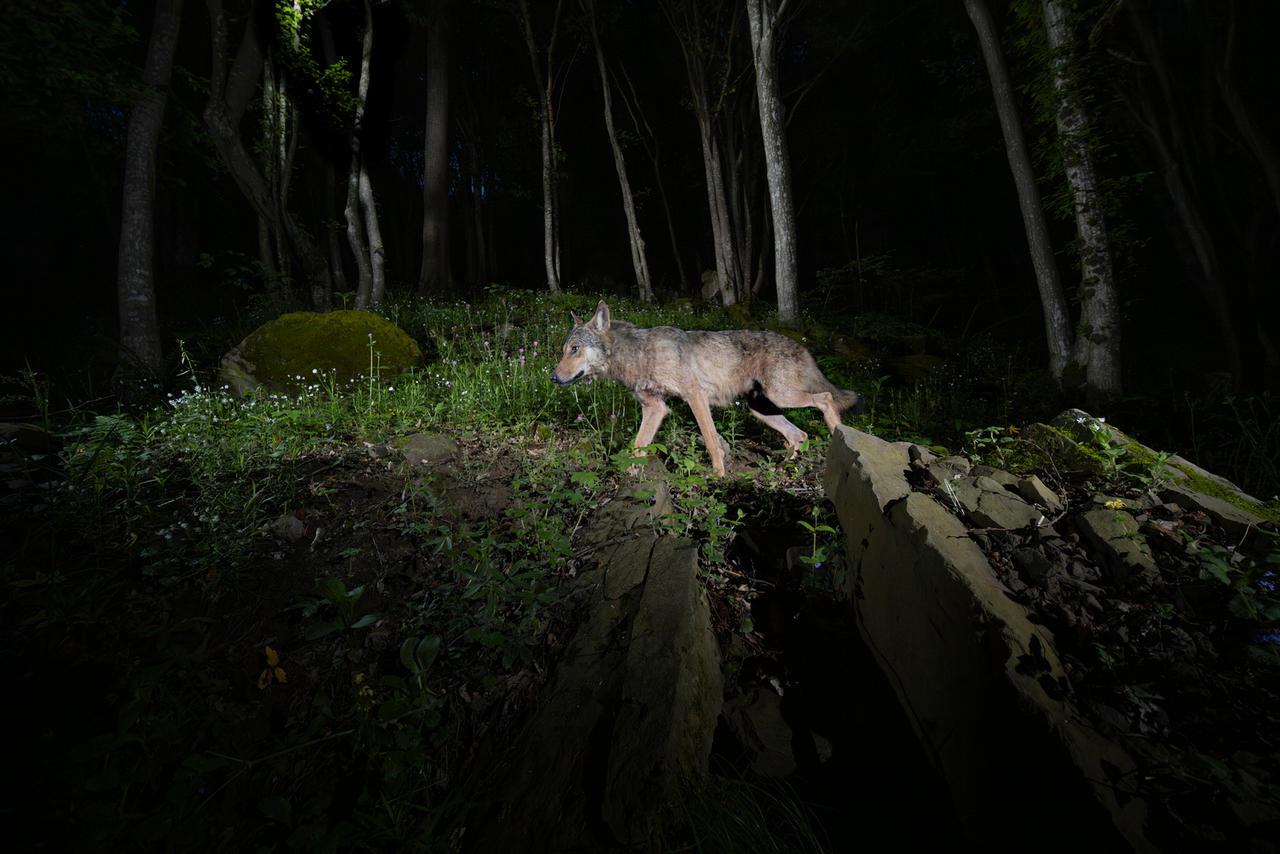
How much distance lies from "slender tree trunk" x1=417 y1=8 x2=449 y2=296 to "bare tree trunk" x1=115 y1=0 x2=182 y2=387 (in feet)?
24.1

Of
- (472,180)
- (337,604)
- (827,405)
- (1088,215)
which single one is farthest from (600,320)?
(472,180)

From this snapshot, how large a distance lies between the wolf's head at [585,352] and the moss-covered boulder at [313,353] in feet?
8.69

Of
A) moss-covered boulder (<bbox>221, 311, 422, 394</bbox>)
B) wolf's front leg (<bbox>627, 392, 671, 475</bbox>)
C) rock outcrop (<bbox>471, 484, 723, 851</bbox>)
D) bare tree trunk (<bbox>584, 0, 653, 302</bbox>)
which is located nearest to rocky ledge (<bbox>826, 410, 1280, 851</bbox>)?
rock outcrop (<bbox>471, 484, 723, 851</bbox>)

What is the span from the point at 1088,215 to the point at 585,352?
26.7 ft

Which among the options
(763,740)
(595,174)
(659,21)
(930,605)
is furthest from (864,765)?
(595,174)

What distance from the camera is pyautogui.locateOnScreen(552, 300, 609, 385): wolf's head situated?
15.6 feet

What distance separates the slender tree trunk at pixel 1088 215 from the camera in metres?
6.72

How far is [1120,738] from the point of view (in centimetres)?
149

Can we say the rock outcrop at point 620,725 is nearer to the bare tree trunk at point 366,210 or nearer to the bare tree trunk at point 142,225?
the bare tree trunk at point 142,225

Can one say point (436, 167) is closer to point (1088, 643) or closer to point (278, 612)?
point (278, 612)

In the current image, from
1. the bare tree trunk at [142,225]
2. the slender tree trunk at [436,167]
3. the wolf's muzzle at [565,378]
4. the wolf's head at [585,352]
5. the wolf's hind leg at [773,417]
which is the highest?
the slender tree trunk at [436,167]

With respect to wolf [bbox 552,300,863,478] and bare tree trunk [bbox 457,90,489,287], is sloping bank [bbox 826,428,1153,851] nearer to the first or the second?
wolf [bbox 552,300,863,478]

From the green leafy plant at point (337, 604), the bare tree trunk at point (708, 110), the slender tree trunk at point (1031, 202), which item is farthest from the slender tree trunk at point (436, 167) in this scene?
the slender tree trunk at point (1031, 202)

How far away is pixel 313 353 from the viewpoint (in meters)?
6.04
